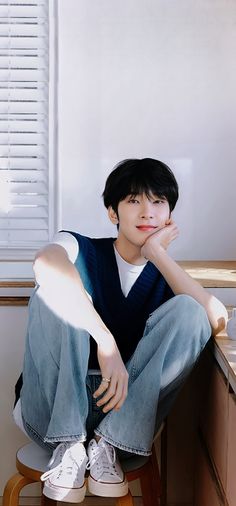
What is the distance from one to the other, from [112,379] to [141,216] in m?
0.44

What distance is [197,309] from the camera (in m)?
1.84

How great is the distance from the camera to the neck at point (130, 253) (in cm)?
216

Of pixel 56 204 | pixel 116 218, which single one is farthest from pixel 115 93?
pixel 116 218

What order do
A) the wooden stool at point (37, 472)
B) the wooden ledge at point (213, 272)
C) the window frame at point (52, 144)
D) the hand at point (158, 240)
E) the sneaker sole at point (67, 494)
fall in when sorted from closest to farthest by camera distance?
the sneaker sole at point (67, 494)
the wooden stool at point (37, 472)
the hand at point (158, 240)
the wooden ledge at point (213, 272)
the window frame at point (52, 144)

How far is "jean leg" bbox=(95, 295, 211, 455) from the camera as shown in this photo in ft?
5.98

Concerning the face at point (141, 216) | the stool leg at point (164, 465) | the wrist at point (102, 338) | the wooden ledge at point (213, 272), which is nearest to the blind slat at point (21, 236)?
the wooden ledge at point (213, 272)

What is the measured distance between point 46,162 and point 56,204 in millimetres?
131

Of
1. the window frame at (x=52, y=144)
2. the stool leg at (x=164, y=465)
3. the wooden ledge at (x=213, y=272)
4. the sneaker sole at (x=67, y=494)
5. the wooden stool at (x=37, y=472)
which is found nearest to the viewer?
the sneaker sole at (x=67, y=494)

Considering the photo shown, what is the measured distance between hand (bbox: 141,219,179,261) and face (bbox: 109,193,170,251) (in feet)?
0.04

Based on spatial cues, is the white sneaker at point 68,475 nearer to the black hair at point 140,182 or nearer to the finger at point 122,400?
the finger at point 122,400

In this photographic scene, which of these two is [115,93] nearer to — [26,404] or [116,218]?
[116,218]

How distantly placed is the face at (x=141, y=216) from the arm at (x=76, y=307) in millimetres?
185

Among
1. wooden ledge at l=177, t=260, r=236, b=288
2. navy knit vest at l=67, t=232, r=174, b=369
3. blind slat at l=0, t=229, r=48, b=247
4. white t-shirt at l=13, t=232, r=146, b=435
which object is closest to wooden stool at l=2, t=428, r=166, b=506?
white t-shirt at l=13, t=232, r=146, b=435

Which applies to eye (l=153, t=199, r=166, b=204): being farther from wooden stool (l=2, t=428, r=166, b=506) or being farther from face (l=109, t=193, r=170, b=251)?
wooden stool (l=2, t=428, r=166, b=506)
